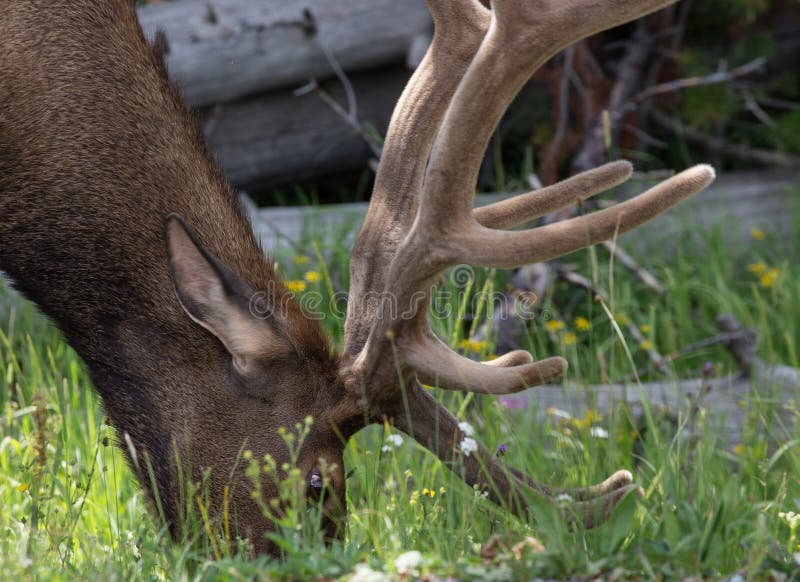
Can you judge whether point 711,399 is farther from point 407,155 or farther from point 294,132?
point 294,132

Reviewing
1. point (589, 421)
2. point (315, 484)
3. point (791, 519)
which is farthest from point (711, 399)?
point (315, 484)

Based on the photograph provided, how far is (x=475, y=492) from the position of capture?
10.00 feet

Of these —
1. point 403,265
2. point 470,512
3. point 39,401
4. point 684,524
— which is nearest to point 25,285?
point 39,401

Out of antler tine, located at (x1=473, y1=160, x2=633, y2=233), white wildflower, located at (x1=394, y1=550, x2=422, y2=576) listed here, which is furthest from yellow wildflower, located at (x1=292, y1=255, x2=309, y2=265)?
white wildflower, located at (x1=394, y1=550, x2=422, y2=576)

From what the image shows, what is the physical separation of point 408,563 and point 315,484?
665 mm

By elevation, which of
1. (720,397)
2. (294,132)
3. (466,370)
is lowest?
(720,397)

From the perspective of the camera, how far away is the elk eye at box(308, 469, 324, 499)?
3058 mm

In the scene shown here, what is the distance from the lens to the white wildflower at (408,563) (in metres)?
2.43

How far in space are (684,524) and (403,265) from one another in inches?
37.5

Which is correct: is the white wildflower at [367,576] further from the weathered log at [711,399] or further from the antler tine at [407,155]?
the weathered log at [711,399]

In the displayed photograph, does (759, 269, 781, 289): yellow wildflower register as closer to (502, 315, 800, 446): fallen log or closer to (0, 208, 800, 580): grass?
(0, 208, 800, 580): grass

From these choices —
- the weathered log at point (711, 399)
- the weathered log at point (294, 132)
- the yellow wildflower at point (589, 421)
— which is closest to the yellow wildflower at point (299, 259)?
the weathered log at point (294, 132)

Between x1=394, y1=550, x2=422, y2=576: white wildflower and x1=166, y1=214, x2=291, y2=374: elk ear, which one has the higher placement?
x1=166, y1=214, x2=291, y2=374: elk ear

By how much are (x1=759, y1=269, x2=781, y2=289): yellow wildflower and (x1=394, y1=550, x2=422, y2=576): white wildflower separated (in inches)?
138
